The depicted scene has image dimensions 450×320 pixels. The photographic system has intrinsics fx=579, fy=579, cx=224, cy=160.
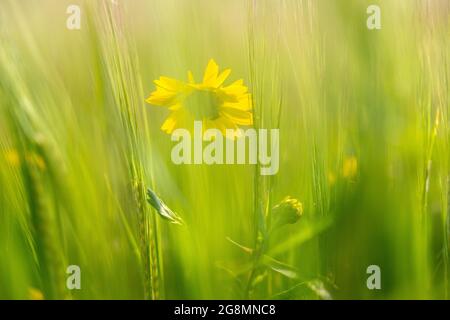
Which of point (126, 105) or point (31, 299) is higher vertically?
point (126, 105)

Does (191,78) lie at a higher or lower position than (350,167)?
higher

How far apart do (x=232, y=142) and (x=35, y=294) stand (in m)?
0.30

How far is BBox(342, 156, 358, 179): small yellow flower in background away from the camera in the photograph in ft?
2.18

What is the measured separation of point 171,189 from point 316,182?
0.56 ft

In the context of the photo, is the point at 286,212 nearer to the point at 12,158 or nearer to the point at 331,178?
the point at 331,178

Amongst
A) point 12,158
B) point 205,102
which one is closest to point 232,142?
point 205,102

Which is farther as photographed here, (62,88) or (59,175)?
(62,88)

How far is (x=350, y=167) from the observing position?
2.20ft

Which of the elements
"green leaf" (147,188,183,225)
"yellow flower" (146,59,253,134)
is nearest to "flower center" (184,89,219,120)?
"yellow flower" (146,59,253,134)

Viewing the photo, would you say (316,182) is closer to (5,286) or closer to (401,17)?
(401,17)

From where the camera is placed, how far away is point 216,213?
25.1 inches

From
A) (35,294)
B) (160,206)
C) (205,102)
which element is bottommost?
(35,294)
